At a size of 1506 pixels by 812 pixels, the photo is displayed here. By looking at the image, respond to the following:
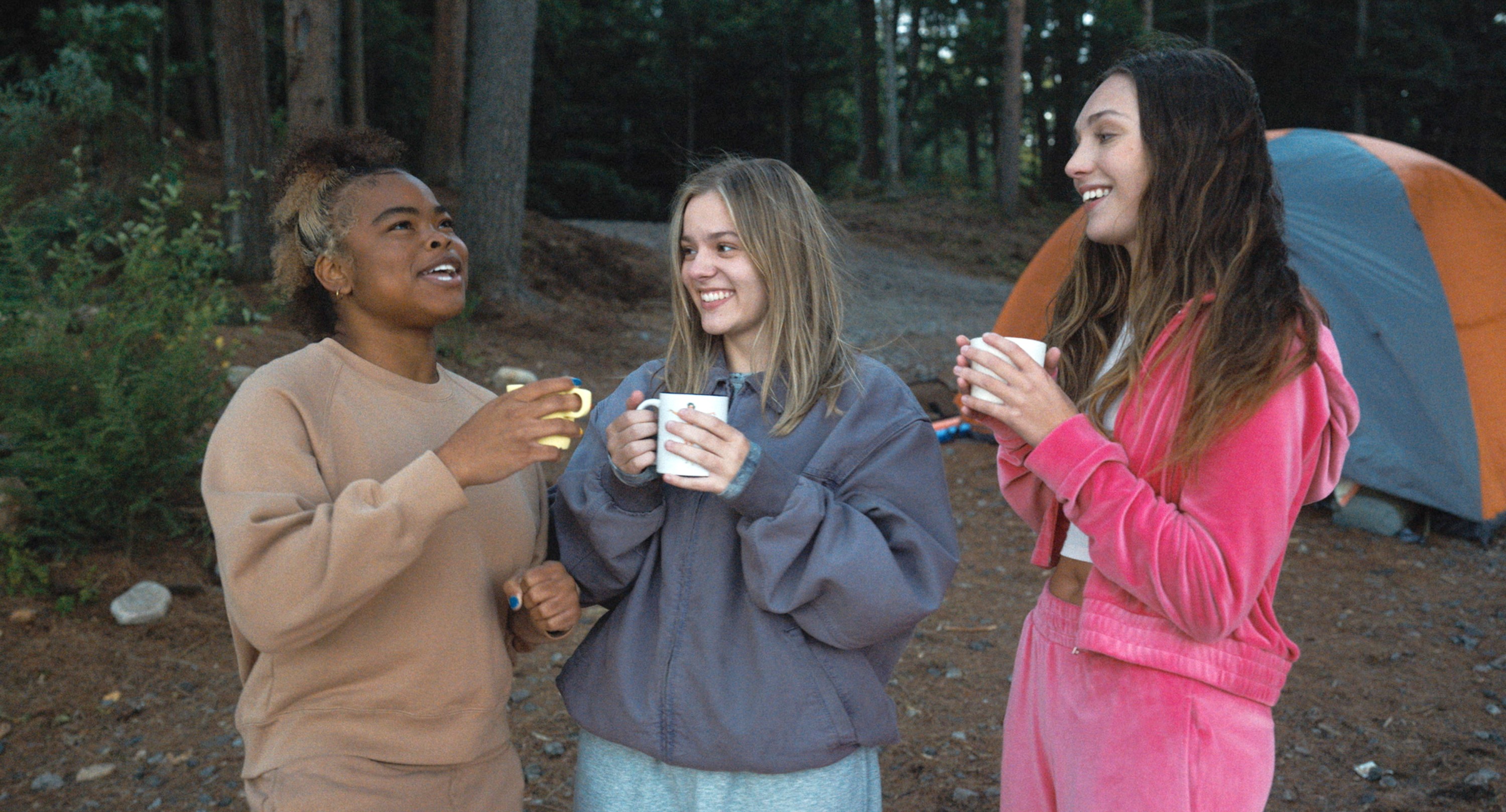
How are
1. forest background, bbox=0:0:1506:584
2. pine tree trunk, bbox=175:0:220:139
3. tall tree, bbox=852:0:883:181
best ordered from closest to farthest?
forest background, bbox=0:0:1506:584 → pine tree trunk, bbox=175:0:220:139 → tall tree, bbox=852:0:883:181

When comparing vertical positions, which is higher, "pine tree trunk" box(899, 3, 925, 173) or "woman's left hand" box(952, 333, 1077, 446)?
"pine tree trunk" box(899, 3, 925, 173)

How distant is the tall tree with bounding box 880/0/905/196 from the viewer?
2203 cm

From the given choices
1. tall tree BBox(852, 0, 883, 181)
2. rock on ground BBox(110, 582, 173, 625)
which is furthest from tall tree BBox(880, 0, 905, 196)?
rock on ground BBox(110, 582, 173, 625)

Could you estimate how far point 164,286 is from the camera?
16.1 ft

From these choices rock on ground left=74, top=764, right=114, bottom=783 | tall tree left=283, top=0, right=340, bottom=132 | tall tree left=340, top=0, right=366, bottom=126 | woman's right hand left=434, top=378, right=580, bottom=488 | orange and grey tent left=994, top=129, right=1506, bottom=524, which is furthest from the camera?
tall tree left=340, top=0, right=366, bottom=126

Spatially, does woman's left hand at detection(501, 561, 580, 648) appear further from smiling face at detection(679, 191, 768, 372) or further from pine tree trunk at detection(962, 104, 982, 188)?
pine tree trunk at detection(962, 104, 982, 188)

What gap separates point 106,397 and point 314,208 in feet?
8.81

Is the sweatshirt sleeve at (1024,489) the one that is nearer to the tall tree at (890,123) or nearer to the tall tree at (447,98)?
the tall tree at (447,98)

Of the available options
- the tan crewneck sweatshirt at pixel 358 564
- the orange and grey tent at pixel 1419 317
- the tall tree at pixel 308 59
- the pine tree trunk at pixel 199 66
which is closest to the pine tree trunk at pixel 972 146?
the pine tree trunk at pixel 199 66

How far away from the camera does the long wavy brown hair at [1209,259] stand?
5.07ft

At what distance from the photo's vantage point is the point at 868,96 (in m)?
25.1

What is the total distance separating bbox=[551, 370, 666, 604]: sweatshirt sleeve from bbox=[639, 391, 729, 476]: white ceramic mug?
143mm

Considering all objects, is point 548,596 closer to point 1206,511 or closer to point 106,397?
point 1206,511

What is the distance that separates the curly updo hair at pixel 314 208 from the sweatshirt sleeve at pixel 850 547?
1017mm
